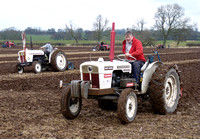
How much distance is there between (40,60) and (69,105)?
9.03 m

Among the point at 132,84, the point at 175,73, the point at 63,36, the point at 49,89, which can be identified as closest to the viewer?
the point at 132,84

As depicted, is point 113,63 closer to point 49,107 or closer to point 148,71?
point 148,71

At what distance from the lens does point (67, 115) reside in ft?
16.6

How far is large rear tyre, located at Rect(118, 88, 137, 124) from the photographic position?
4637 millimetres

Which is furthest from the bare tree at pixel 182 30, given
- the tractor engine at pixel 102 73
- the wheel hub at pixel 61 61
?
the tractor engine at pixel 102 73

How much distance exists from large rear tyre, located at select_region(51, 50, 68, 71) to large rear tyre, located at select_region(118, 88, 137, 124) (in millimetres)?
8635

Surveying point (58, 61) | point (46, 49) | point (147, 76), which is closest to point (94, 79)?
point (147, 76)

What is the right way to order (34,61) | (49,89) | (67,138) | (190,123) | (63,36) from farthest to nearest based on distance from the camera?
(63,36), (34,61), (49,89), (190,123), (67,138)

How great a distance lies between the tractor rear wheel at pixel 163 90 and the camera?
5.38 metres

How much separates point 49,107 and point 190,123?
334cm

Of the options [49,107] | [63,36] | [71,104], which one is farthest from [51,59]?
[63,36]

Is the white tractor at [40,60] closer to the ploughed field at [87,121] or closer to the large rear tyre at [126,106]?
the ploughed field at [87,121]

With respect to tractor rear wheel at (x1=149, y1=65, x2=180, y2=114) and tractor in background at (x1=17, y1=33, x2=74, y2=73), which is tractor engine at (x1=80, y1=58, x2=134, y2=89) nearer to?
tractor rear wheel at (x1=149, y1=65, x2=180, y2=114)

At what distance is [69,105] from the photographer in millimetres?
5117
